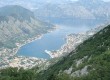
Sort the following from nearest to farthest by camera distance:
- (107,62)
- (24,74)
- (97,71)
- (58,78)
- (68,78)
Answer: (58,78) < (68,78) < (97,71) < (107,62) < (24,74)

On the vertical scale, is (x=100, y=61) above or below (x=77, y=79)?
above

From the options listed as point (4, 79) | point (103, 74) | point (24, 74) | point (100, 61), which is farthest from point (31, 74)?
point (103, 74)

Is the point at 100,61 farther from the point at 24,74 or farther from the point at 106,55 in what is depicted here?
the point at 24,74

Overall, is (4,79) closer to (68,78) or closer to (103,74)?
(68,78)

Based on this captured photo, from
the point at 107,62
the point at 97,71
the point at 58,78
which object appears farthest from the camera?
the point at 107,62

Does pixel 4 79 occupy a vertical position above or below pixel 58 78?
above

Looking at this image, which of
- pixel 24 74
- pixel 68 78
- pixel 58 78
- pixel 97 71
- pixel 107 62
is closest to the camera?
Answer: pixel 58 78

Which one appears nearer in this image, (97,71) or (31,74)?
(97,71)

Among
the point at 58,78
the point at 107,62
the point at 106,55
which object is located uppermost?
the point at 106,55

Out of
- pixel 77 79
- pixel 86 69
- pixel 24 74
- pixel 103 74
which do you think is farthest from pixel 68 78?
pixel 24 74
